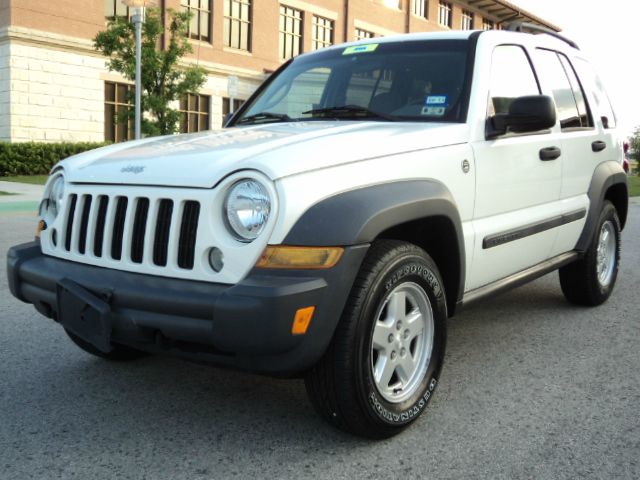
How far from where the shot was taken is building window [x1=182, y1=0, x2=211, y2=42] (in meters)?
26.5

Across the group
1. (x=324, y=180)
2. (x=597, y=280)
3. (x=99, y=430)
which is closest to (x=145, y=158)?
(x=324, y=180)

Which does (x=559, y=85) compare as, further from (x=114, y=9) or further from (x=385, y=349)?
(x=114, y=9)

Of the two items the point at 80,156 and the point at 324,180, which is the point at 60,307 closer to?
the point at 80,156

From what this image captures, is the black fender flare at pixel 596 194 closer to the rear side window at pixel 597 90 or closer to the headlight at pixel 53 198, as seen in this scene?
the rear side window at pixel 597 90

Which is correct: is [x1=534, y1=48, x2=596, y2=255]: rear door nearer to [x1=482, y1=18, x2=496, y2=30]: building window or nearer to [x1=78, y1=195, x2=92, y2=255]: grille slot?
[x1=78, y1=195, x2=92, y2=255]: grille slot

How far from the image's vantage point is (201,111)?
27484mm

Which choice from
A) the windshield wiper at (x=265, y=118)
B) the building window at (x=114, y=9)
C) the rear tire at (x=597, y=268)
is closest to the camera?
the windshield wiper at (x=265, y=118)

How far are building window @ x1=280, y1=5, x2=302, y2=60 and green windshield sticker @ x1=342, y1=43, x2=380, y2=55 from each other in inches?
1065

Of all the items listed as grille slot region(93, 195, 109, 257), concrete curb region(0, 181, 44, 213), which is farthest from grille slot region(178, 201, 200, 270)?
concrete curb region(0, 181, 44, 213)

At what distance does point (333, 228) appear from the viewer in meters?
2.67

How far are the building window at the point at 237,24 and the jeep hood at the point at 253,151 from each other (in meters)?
25.8

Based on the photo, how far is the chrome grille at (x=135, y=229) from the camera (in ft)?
A: 9.11

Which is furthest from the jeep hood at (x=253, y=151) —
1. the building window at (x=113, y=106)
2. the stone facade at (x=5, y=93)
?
the building window at (x=113, y=106)

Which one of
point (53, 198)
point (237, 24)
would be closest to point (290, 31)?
point (237, 24)
